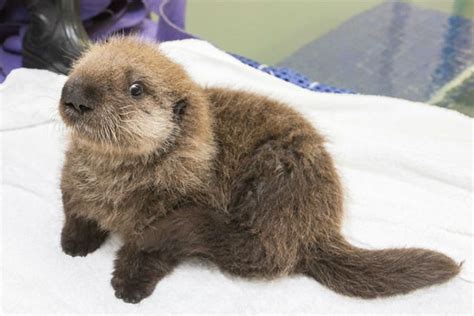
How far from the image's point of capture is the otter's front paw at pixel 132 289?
0.96m

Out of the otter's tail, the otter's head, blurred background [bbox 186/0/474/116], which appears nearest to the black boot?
blurred background [bbox 186/0/474/116]

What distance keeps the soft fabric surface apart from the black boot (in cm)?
10

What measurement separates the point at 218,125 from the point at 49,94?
2.45ft

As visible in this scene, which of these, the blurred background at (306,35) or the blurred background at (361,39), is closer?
the blurred background at (306,35)

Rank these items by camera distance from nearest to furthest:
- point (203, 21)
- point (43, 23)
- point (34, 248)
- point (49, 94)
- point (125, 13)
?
point (34, 248) < point (49, 94) < point (43, 23) < point (125, 13) < point (203, 21)

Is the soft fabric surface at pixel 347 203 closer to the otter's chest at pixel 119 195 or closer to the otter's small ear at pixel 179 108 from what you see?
the otter's chest at pixel 119 195

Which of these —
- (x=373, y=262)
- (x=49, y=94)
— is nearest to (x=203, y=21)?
(x=49, y=94)

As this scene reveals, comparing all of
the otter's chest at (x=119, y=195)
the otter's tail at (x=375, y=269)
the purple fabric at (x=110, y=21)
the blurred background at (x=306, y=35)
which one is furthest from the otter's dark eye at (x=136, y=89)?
the purple fabric at (x=110, y=21)

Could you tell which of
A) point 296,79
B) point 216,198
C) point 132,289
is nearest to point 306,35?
point 296,79

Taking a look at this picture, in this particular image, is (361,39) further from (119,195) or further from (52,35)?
(119,195)

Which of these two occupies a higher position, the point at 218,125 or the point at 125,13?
the point at 218,125

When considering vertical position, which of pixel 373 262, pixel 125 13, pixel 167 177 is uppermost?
pixel 167 177

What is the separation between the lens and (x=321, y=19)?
2.47m

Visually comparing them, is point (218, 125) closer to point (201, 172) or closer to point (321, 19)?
point (201, 172)
